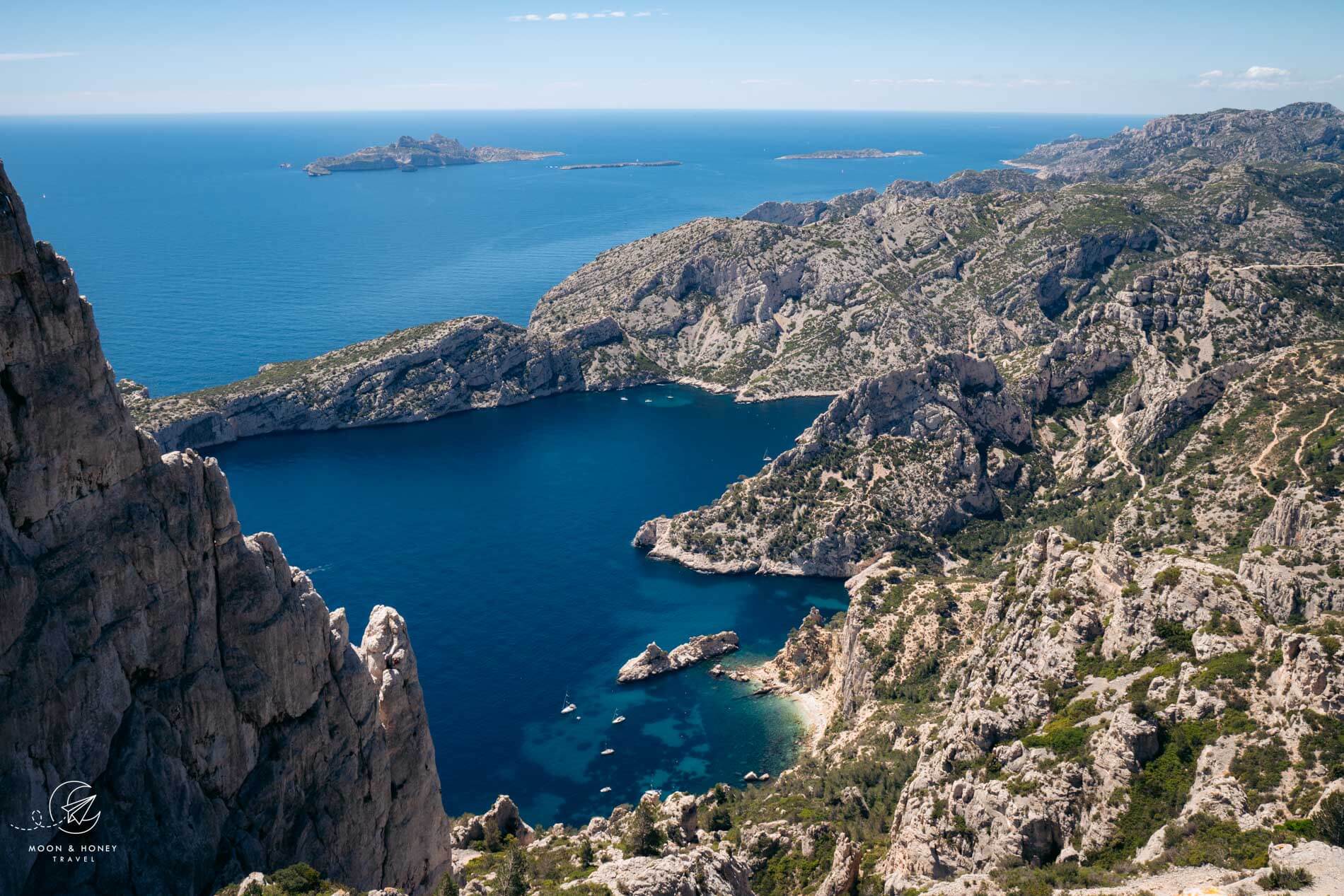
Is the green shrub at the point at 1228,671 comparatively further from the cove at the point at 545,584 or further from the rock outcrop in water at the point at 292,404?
the rock outcrop in water at the point at 292,404

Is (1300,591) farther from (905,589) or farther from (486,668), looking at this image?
(486,668)

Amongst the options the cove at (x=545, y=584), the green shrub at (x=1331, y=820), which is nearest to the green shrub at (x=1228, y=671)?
the green shrub at (x=1331, y=820)

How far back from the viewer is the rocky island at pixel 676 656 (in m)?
108

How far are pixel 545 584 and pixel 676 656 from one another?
82.4 feet

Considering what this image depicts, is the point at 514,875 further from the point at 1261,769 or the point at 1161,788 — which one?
the point at 1261,769

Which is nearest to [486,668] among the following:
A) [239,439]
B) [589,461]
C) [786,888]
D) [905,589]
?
[905,589]

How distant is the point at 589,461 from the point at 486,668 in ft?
230

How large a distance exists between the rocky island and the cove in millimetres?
1308

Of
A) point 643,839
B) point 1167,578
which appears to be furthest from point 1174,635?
point 643,839

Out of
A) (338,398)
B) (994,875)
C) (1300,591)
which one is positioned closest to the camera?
(994,875)

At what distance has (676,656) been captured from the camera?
11081cm

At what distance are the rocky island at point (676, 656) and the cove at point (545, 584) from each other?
131 centimetres

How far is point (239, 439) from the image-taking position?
591ft

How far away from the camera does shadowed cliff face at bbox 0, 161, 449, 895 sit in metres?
37.1
